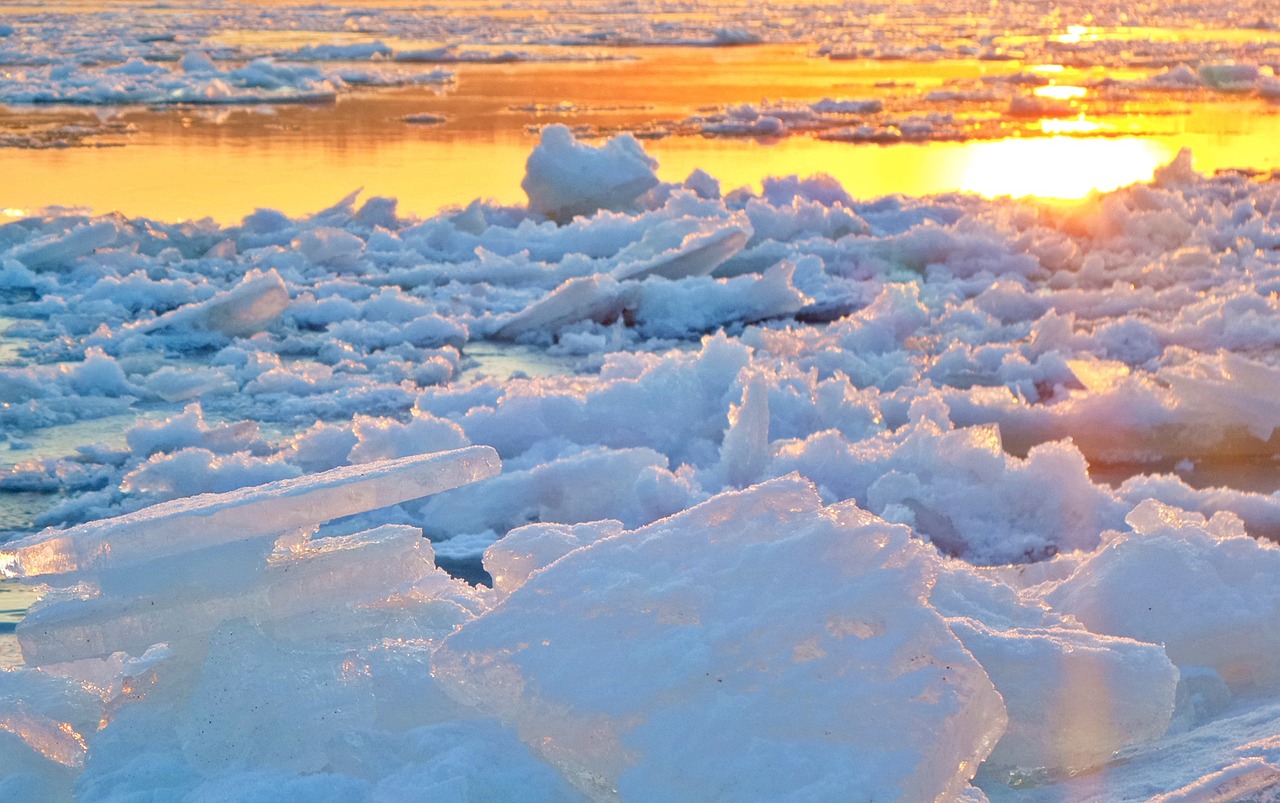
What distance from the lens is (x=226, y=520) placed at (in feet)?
7.40

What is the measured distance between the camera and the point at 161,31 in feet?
80.6

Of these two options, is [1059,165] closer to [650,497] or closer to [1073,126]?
[1073,126]

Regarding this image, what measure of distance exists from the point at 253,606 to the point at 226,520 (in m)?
0.16

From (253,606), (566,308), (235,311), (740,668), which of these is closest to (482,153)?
(566,308)

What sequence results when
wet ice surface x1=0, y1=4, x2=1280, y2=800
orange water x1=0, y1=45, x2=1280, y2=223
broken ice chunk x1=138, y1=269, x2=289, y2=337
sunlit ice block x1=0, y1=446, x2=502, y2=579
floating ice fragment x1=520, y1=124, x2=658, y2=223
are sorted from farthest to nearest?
orange water x1=0, y1=45, x2=1280, y2=223, floating ice fragment x1=520, y1=124, x2=658, y2=223, broken ice chunk x1=138, y1=269, x2=289, y2=337, sunlit ice block x1=0, y1=446, x2=502, y2=579, wet ice surface x1=0, y1=4, x2=1280, y2=800

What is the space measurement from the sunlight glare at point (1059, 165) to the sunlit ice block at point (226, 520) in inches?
316

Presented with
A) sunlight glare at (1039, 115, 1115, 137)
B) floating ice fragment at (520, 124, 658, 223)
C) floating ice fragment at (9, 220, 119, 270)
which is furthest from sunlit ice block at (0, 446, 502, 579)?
sunlight glare at (1039, 115, 1115, 137)

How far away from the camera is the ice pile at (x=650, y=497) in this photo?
2.05 metres

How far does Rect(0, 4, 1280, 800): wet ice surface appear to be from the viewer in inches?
80.6

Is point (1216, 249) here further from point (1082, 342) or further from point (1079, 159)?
point (1079, 159)

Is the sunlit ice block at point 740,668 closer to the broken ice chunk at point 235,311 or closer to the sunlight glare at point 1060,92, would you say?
the broken ice chunk at point 235,311

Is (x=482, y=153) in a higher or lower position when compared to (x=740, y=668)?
lower

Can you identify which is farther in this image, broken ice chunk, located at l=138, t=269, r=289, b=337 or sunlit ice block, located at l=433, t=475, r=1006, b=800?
broken ice chunk, located at l=138, t=269, r=289, b=337

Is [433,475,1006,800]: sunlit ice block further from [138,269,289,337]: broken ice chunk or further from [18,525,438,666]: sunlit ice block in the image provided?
[138,269,289,337]: broken ice chunk
